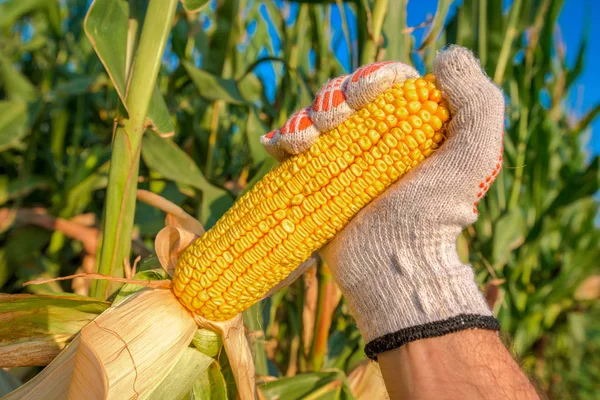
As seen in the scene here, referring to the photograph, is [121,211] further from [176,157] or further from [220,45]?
[220,45]

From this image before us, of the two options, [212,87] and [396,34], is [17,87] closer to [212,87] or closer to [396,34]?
[212,87]

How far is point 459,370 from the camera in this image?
0.90 meters

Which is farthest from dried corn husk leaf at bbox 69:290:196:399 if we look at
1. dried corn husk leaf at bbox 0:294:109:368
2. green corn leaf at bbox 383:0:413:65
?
green corn leaf at bbox 383:0:413:65

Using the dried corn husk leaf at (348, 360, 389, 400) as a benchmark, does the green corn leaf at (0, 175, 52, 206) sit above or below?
above

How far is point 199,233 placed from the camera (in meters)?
1.26

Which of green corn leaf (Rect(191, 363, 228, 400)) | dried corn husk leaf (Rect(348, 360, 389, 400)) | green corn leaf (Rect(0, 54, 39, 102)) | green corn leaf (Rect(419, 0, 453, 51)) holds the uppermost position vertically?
green corn leaf (Rect(419, 0, 453, 51))

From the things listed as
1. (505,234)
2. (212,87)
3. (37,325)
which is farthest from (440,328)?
(505,234)

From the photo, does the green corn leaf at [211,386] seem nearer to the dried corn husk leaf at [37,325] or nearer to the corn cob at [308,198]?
the corn cob at [308,198]

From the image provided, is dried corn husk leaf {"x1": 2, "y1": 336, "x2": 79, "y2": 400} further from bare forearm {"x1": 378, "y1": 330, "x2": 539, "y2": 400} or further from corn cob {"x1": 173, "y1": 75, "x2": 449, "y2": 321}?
bare forearm {"x1": 378, "y1": 330, "x2": 539, "y2": 400}

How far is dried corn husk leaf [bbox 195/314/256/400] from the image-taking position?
1.05 metres

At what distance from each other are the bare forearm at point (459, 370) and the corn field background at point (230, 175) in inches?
10.6

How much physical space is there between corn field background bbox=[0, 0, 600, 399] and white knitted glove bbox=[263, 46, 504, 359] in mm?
378

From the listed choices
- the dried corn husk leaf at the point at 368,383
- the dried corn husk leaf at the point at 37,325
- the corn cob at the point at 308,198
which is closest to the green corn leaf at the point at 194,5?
the corn cob at the point at 308,198

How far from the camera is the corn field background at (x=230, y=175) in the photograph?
1.12m
